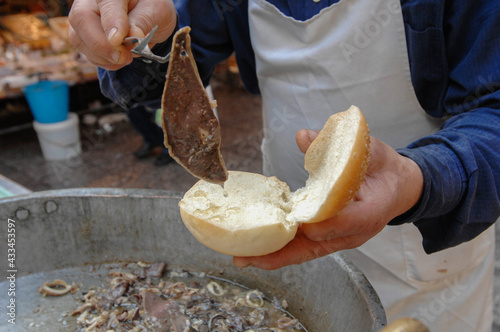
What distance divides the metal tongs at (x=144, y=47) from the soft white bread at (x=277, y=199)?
1.46 ft

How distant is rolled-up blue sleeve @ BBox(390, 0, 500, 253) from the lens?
1224mm

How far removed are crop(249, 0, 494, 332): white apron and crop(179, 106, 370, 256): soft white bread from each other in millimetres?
401

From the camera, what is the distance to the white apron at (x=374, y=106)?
1.58 m

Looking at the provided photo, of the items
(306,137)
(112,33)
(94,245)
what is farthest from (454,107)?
(94,245)

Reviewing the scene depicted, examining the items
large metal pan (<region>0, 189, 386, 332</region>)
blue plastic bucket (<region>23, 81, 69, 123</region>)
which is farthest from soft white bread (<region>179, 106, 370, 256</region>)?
blue plastic bucket (<region>23, 81, 69, 123</region>)

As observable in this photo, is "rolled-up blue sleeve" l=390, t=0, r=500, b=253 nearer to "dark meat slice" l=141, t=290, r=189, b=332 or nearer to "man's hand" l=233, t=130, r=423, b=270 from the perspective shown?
"man's hand" l=233, t=130, r=423, b=270

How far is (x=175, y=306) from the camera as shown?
1.62m

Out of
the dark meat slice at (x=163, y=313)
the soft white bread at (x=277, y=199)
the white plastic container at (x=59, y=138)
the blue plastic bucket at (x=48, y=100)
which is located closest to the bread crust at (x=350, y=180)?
the soft white bread at (x=277, y=199)

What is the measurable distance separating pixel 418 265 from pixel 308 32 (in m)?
1.06

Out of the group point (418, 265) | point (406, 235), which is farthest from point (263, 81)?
point (418, 265)

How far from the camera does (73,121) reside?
16.9 feet

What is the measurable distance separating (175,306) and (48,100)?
13.3 ft

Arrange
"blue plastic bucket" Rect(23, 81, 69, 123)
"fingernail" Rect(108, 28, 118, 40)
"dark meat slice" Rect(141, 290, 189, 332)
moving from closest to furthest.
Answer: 1. "fingernail" Rect(108, 28, 118, 40)
2. "dark meat slice" Rect(141, 290, 189, 332)
3. "blue plastic bucket" Rect(23, 81, 69, 123)

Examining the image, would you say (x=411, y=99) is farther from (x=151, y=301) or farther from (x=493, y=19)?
(x=151, y=301)
